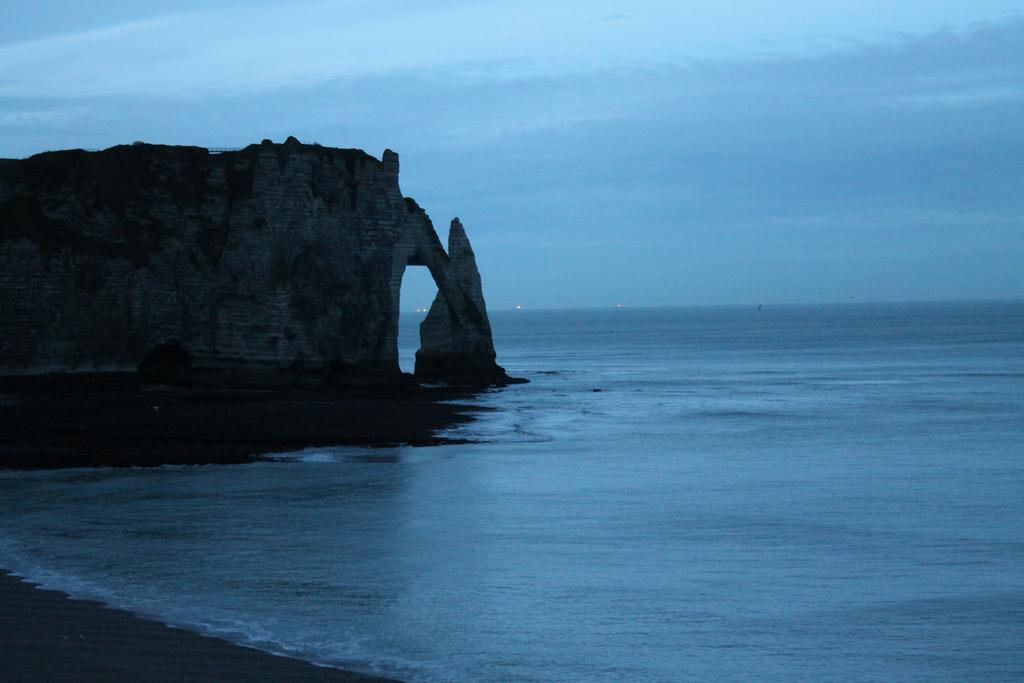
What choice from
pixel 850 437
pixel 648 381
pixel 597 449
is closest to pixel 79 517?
pixel 597 449

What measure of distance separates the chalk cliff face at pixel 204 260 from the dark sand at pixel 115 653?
30.3 m

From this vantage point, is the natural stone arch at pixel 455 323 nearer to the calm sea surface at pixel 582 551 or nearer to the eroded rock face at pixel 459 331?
the eroded rock face at pixel 459 331

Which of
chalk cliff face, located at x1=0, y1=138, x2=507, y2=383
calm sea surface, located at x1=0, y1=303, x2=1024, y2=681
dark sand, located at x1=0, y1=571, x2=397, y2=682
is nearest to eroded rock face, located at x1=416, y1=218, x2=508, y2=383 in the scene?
chalk cliff face, located at x1=0, y1=138, x2=507, y2=383

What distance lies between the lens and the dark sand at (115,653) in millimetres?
10617

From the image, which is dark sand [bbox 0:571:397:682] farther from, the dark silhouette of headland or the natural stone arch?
the natural stone arch

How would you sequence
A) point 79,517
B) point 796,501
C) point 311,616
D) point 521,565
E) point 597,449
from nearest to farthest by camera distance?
point 311,616
point 521,565
point 79,517
point 796,501
point 597,449

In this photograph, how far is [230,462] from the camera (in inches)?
1078

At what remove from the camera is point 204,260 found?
44.8m

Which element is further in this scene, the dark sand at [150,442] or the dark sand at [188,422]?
the dark sand at [188,422]

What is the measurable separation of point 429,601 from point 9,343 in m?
30.5

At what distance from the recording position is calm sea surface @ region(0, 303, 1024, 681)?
12.1 m

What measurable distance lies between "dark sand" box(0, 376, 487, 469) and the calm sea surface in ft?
5.01

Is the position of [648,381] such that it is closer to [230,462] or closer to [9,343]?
[9,343]

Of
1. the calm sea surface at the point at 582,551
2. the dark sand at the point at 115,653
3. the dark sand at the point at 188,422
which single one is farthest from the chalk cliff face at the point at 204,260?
the dark sand at the point at 115,653
